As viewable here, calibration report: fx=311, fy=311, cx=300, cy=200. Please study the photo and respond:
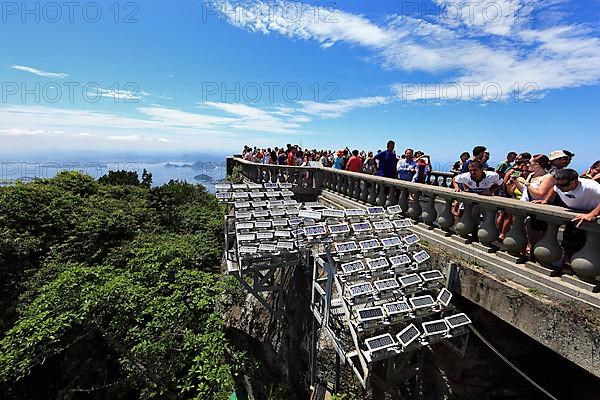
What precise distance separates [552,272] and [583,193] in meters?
0.90

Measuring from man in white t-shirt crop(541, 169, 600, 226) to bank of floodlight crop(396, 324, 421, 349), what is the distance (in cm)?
207

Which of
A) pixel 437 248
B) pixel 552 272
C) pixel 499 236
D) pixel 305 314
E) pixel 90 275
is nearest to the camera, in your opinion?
pixel 552 272

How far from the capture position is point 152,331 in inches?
356

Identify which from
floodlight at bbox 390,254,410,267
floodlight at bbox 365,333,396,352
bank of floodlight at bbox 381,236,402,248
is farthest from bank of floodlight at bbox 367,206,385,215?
floodlight at bbox 365,333,396,352

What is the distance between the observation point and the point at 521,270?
11.9 feet

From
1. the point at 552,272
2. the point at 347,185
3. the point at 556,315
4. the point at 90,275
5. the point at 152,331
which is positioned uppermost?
the point at 347,185

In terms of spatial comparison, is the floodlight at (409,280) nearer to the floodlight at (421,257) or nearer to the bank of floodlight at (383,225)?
the floodlight at (421,257)

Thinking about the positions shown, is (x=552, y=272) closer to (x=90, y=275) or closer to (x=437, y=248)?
(x=437, y=248)

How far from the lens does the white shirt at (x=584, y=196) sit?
10.2 feet

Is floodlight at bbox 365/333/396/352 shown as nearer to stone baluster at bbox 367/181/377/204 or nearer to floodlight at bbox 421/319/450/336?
floodlight at bbox 421/319/450/336

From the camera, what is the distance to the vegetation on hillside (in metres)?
8.56

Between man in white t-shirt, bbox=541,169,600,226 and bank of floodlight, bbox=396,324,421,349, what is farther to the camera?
bank of floodlight, bbox=396,324,421,349

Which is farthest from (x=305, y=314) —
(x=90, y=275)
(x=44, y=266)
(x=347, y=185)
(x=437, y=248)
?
(x=44, y=266)

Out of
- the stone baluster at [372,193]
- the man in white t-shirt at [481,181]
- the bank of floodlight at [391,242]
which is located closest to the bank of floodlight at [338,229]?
the bank of floodlight at [391,242]
